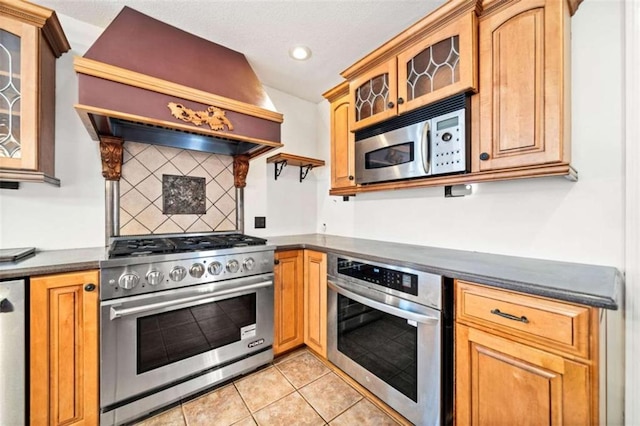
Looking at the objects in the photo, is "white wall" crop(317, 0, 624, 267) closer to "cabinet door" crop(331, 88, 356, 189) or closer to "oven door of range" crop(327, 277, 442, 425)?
"oven door of range" crop(327, 277, 442, 425)

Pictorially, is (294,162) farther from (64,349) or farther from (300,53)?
(64,349)

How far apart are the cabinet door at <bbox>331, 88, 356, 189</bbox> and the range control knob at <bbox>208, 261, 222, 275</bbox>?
114 centimetres

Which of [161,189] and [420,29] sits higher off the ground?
[420,29]

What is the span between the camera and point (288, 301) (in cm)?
201

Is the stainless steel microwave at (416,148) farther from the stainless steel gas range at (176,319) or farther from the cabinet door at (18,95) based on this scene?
the cabinet door at (18,95)

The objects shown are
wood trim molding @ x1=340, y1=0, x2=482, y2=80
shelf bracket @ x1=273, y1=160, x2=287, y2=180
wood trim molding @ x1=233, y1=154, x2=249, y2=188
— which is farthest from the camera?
shelf bracket @ x1=273, y1=160, x2=287, y2=180

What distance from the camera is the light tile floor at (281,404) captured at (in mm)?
1431

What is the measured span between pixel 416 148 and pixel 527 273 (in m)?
0.86

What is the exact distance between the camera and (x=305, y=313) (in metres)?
2.07

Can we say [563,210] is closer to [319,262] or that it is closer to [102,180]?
[319,262]

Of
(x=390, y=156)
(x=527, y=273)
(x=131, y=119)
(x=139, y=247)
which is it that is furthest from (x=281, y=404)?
(x=131, y=119)

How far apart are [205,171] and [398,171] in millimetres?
1551

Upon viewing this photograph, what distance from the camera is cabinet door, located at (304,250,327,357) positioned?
1894 millimetres

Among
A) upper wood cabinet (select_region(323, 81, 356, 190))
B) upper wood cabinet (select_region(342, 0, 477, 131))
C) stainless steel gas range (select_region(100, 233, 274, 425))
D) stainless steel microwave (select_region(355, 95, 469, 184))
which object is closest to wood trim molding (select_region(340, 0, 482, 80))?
upper wood cabinet (select_region(342, 0, 477, 131))
